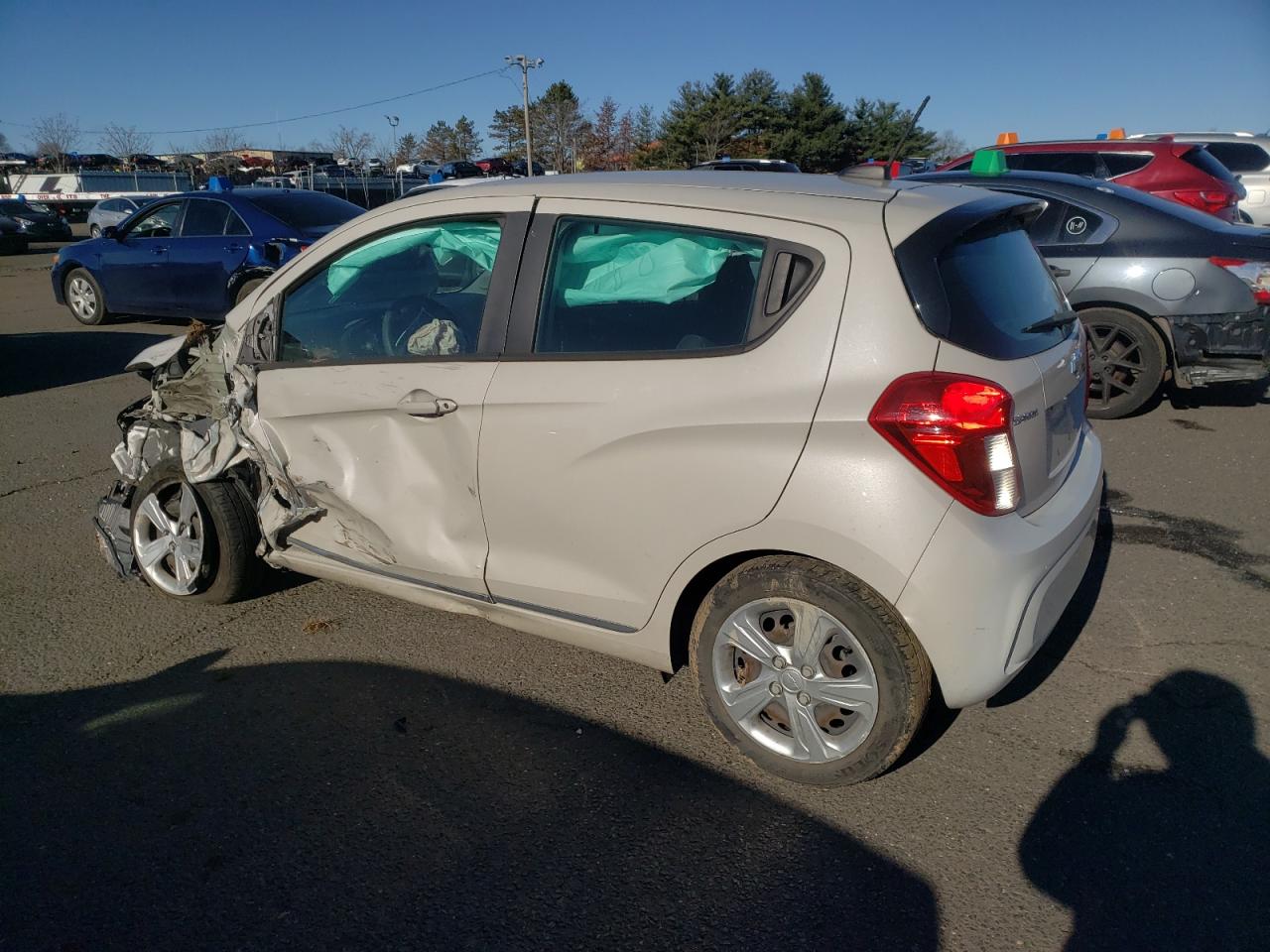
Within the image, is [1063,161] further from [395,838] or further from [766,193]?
[395,838]

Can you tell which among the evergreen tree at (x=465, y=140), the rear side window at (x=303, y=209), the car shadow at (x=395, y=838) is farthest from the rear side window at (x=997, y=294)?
the evergreen tree at (x=465, y=140)

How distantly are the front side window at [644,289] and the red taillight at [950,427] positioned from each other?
0.50 metres

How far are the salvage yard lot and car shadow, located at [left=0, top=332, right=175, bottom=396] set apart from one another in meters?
5.66

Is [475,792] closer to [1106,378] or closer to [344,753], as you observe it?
→ [344,753]

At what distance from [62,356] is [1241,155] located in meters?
16.4

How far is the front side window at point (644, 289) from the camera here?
274cm

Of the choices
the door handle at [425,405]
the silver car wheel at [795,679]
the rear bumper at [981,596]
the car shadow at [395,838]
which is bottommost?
the car shadow at [395,838]

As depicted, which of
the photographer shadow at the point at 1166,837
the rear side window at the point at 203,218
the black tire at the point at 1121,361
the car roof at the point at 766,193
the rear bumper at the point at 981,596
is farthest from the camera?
the rear side window at the point at 203,218

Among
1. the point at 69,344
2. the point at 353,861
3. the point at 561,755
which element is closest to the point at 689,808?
the point at 561,755

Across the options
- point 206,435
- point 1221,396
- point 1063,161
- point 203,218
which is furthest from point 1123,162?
point 203,218

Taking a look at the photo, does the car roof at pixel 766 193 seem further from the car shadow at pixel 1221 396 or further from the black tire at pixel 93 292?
the black tire at pixel 93 292

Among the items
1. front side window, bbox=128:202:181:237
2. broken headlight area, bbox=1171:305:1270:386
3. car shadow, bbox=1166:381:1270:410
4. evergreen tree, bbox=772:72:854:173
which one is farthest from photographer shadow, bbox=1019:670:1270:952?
evergreen tree, bbox=772:72:854:173

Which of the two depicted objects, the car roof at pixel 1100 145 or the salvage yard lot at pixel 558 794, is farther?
the car roof at pixel 1100 145

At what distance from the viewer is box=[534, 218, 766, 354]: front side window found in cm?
274
